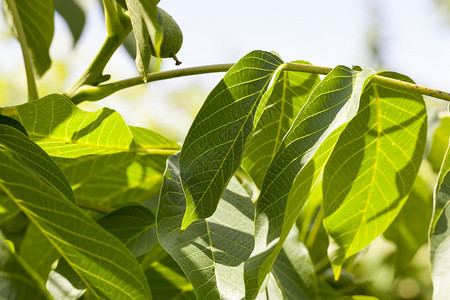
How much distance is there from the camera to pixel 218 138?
1.81ft

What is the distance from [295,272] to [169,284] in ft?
0.69

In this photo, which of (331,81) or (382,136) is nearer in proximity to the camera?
(331,81)

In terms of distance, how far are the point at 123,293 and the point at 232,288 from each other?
12 centimetres

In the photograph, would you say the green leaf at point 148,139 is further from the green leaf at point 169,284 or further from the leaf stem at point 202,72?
the green leaf at point 169,284

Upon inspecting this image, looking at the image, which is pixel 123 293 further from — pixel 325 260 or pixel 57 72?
pixel 57 72

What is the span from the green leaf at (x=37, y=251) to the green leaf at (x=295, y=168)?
43 centimetres

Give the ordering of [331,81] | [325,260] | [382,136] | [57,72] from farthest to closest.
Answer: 1. [57,72]
2. [325,260]
3. [382,136]
4. [331,81]

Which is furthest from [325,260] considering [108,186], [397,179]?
[108,186]

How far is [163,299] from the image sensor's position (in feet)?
2.64

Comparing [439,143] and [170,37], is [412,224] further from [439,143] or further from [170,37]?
[170,37]

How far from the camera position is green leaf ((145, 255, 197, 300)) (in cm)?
80

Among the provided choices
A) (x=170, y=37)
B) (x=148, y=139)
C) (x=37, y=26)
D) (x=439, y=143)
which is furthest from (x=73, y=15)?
(x=439, y=143)

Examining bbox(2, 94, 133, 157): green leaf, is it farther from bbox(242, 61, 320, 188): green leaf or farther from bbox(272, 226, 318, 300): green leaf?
bbox(272, 226, 318, 300): green leaf

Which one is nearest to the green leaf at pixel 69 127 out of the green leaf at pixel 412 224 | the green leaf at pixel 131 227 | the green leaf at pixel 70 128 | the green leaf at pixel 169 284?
the green leaf at pixel 70 128
